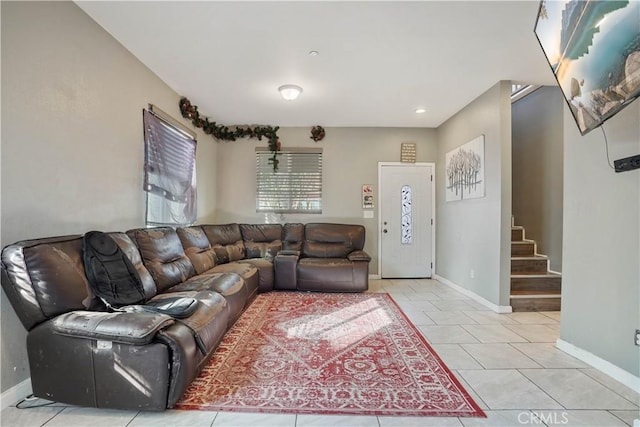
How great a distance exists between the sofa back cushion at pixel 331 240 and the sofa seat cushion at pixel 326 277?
43 cm

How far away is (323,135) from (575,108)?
141 inches

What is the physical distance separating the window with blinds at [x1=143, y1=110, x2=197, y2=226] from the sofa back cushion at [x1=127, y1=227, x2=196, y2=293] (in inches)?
19.6

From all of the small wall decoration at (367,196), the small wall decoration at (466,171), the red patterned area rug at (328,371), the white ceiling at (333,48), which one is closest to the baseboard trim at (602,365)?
the red patterned area rug at (328,371)

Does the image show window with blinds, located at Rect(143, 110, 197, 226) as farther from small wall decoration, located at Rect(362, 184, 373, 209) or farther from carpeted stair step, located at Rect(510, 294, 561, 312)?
carpeted stair step, located at Rect(510, 294, 561, 312)

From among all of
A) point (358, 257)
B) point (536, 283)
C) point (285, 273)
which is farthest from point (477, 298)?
point (285, 273)

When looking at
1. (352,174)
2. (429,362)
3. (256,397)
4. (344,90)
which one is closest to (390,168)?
(352,174)

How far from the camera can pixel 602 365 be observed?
202cm

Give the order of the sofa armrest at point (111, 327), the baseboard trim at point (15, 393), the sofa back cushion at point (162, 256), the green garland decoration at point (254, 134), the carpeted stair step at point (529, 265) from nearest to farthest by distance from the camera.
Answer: the sofa armrest at point (111, 327)
the baseboard trim at point (15, 393)
the sofa back cushion at point (162, 256)
the carpeted stair step at point (529, 265)
the green garland decoration at point (254, 134)

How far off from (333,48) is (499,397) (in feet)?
9.58

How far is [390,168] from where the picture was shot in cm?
507

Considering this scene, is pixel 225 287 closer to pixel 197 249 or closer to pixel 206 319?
pixel 206 319

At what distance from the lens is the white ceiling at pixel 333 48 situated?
2135mm

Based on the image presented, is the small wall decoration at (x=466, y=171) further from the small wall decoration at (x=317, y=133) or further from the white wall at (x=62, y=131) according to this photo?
the white wall at (x=62, y=131)

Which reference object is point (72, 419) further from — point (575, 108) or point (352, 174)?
point (352, 174)
